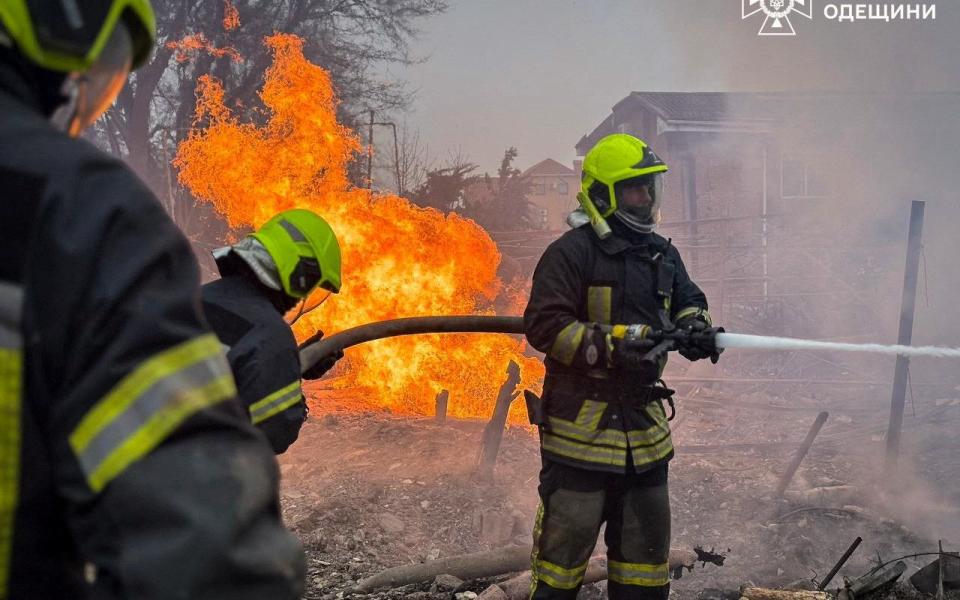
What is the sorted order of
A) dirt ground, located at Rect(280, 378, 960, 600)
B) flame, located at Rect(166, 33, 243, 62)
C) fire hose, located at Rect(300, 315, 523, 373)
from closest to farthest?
fire hose, located at Rect(300, 315, 523, 373), dirt ground, located at Rect(280, 378, 960, 600), flame, located at Rect(166, 33, 243, 62)

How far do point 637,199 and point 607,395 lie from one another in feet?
3.45

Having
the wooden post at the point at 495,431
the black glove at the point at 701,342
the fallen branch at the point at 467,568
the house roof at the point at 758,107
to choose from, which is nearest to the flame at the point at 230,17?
the house roof at the point at 758,107

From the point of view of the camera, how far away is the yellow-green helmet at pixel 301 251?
335cm

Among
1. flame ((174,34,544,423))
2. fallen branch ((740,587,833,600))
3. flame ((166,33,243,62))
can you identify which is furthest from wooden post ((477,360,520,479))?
flame ((166,33,243,62))

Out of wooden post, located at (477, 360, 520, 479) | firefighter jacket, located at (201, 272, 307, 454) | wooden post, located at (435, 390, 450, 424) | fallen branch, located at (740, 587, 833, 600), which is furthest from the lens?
wooden post, located at (435, 390, 450, 424)

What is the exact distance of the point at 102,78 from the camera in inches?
46.5

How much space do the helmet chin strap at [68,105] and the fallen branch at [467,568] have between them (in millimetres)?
4298

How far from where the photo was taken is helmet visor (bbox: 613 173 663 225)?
398 centimetres

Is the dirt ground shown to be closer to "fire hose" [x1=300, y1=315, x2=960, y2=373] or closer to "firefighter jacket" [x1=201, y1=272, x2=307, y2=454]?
"fire hose" [x1=300, y1=315, x2=960, y2=373]

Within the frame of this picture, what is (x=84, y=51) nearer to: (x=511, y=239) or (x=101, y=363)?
(x=101, y=363)

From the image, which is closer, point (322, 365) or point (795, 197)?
point (322, 365)

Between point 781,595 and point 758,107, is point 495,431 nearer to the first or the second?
point 781,595

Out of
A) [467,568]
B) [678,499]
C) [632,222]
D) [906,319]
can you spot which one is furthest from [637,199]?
[906,319]

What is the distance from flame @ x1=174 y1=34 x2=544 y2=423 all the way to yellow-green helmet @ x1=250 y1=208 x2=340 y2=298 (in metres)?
4.98
